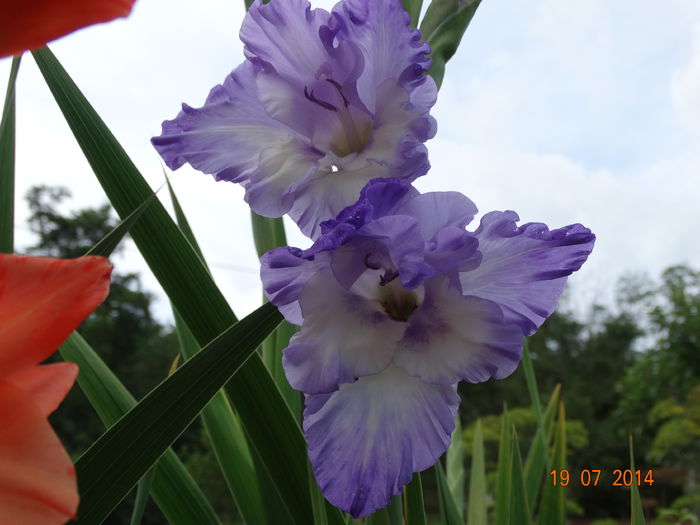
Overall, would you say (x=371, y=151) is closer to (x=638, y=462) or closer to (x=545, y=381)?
(x=638, y=462)

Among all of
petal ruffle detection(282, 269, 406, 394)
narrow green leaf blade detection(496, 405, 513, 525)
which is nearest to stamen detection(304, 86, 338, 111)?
petal ruffle detection(282, 269, 406, 394)

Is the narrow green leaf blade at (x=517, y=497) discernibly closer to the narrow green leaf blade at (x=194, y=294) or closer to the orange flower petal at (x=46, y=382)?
the narrow green leaf blade at (x=194, y=294)

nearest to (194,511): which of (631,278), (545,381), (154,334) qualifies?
(545,381)

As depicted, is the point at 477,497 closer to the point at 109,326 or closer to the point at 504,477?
the point at 504,477

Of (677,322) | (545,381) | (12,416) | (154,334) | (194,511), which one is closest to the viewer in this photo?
(12,416)

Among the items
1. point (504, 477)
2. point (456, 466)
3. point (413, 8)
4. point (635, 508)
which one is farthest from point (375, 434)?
point (456, 466)

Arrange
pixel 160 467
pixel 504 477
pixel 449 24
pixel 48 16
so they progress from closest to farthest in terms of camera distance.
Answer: pixel 48 16 < pixel 449 24 < pixel 160 467 < pixel 504 477

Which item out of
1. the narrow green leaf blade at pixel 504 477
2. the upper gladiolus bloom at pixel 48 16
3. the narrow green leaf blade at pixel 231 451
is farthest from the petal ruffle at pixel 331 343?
the narrow green leaf blade at pixel 504 477
